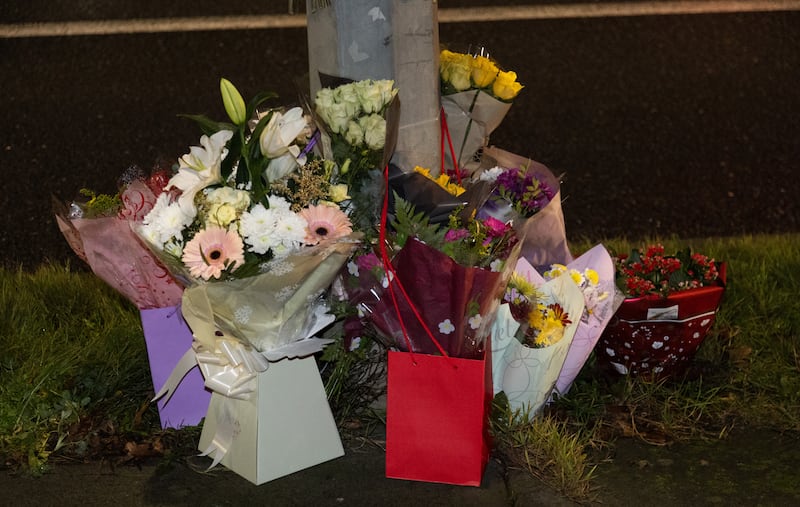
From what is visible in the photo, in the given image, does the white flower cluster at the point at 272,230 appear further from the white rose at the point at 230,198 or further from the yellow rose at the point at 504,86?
the yellow rose at the point at 504,86

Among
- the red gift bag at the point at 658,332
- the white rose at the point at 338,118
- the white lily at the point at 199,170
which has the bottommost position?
the red gift bag at the point at 658,332

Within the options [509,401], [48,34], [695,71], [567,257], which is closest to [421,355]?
[509,401]

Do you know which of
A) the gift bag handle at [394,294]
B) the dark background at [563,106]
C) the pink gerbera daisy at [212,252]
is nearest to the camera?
the pink gerbera daisy at [212,252]

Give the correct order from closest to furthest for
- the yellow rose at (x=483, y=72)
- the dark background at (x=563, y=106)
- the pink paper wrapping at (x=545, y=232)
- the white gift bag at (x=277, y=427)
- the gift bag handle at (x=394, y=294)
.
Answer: the gift bag handle at (x=394, y=294) < the white gift bag at (x=277, y=427) < the pink paper wrapping at (x=545, y=232) < the yellow rose at (x=483, y=72) < the dark background at (x=563, y=106)

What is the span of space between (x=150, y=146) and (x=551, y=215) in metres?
2.82

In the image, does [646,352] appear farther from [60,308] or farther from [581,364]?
[60,308]

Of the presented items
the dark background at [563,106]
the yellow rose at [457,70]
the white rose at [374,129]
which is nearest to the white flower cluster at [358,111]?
the white rose at [374,129]

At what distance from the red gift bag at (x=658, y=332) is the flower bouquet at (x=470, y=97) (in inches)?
28.2

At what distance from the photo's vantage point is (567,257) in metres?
3.33

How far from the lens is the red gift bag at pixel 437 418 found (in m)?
2.72

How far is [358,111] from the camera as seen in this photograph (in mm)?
2787

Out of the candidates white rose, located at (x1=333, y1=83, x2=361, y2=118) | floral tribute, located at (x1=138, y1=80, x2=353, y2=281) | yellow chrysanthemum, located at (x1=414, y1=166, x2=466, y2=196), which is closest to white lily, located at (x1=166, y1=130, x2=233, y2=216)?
floral tribute, located at (x1=138, y1=80, x2=353, y2=281)

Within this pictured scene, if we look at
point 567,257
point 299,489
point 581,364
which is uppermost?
point 567,257

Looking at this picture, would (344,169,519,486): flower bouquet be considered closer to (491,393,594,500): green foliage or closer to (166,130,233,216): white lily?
(491,393,594,500): green foliage
